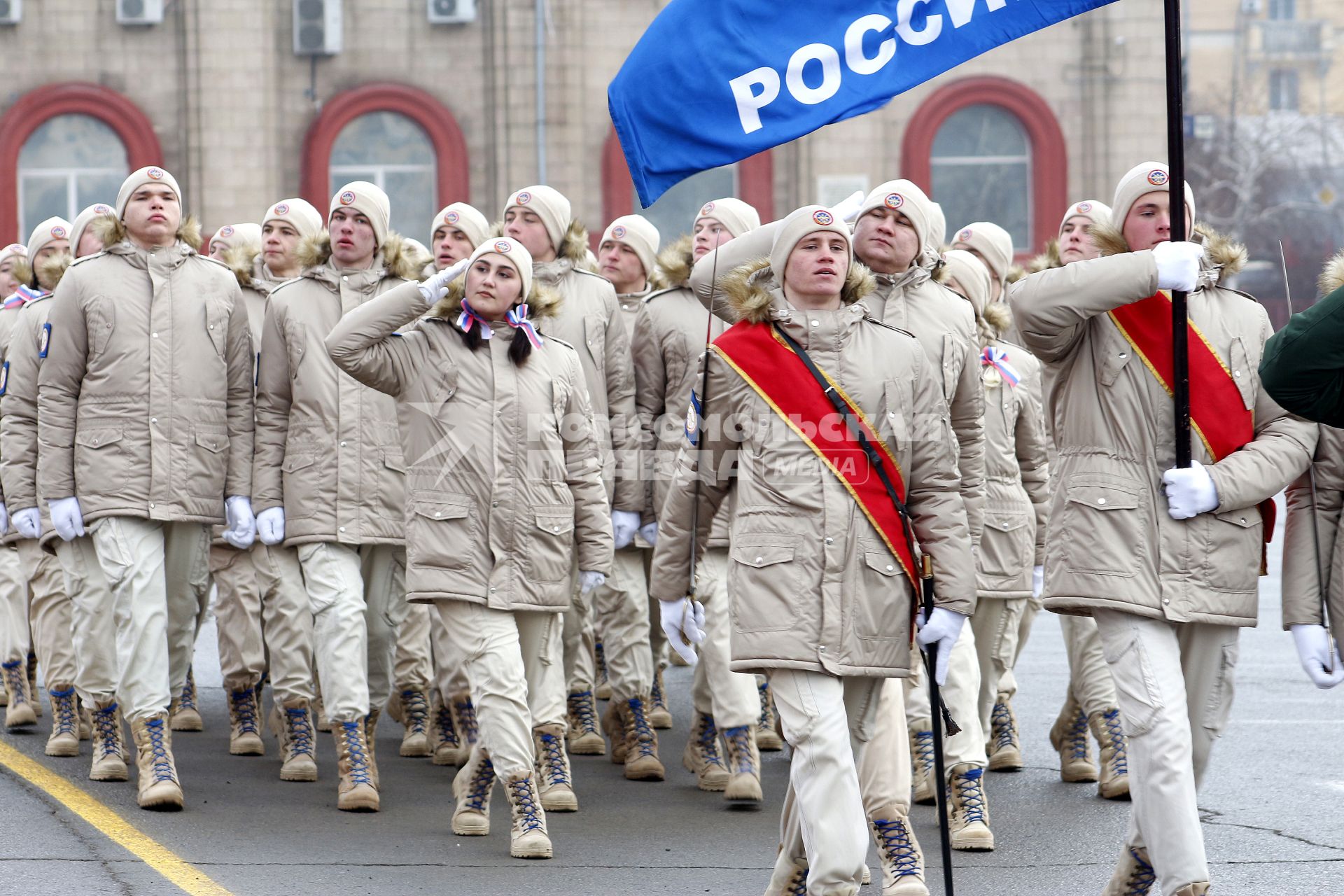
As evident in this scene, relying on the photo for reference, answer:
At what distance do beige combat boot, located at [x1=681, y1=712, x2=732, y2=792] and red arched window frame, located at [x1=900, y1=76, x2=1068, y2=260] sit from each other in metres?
21.5

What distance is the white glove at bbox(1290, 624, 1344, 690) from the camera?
19.0ft

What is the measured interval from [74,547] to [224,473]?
676 mm

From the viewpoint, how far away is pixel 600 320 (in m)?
9.13

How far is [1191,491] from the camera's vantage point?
18.7 feet

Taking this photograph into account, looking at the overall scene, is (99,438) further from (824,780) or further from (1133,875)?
(1133,875)

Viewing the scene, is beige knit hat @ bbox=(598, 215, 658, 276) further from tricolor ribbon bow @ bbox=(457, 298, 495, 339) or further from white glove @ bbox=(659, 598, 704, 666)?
white glove @ bbox=(659, 598, 704, 666)

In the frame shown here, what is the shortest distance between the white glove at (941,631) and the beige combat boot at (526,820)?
177 cm

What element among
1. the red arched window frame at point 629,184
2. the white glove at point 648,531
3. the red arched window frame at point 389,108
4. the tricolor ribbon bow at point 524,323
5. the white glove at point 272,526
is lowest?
the white glove at point 648,531

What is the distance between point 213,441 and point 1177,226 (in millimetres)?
4285

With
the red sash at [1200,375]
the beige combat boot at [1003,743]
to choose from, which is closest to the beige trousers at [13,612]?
the beige combat boot at [1003,743]

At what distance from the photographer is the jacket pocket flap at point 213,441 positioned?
26.9 ft

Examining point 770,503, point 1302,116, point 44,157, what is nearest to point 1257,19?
point 1302,116

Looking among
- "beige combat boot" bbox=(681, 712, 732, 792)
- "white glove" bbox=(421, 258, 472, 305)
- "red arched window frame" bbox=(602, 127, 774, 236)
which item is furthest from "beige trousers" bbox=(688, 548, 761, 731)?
"red arched window frame" bbox=(602, 127, 774, 236)

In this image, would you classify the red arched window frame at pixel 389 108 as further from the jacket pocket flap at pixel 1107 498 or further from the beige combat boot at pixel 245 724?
the jacket pocket flap at pixel 1107 498
